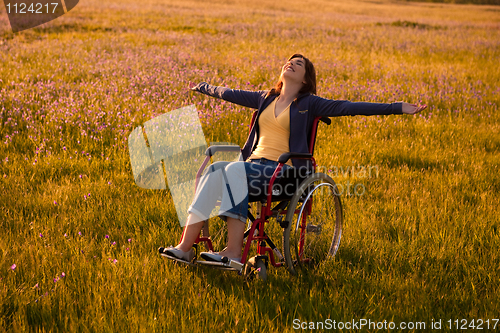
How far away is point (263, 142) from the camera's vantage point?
3848mm

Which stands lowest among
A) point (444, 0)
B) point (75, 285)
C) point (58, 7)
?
point (75, 285)

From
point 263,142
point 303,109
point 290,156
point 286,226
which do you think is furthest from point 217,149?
point 286,226

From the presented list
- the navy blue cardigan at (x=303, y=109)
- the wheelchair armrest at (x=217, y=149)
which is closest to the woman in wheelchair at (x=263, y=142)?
the navy blue cardigan at (x=303, y=109)

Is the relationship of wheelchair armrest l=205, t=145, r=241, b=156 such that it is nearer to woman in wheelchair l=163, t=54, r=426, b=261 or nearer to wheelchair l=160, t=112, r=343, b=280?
wheelchair l=160, t=112, r=343, b=280

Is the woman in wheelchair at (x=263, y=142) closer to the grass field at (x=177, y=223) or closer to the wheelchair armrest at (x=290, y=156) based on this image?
the wheelchair armrest at (x=290, y=156)

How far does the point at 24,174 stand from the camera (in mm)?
4926

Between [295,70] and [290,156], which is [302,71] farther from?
[290,156]

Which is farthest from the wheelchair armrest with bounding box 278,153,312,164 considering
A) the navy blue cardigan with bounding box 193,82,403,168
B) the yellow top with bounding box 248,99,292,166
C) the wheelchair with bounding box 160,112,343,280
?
the yellow top with bounding box 248,99,292,166

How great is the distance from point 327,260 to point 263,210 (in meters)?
0.73

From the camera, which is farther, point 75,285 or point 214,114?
point 214,114

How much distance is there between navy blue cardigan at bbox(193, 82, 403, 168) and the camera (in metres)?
3.26

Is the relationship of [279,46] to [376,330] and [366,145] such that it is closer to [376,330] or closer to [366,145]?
[366,145]

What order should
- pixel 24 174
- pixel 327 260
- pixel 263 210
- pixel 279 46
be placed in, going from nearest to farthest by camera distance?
pixel 263 210, pixel 327 260, pixel 24 174, pixel 279 46

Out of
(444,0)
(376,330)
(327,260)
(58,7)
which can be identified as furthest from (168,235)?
(444,0)
